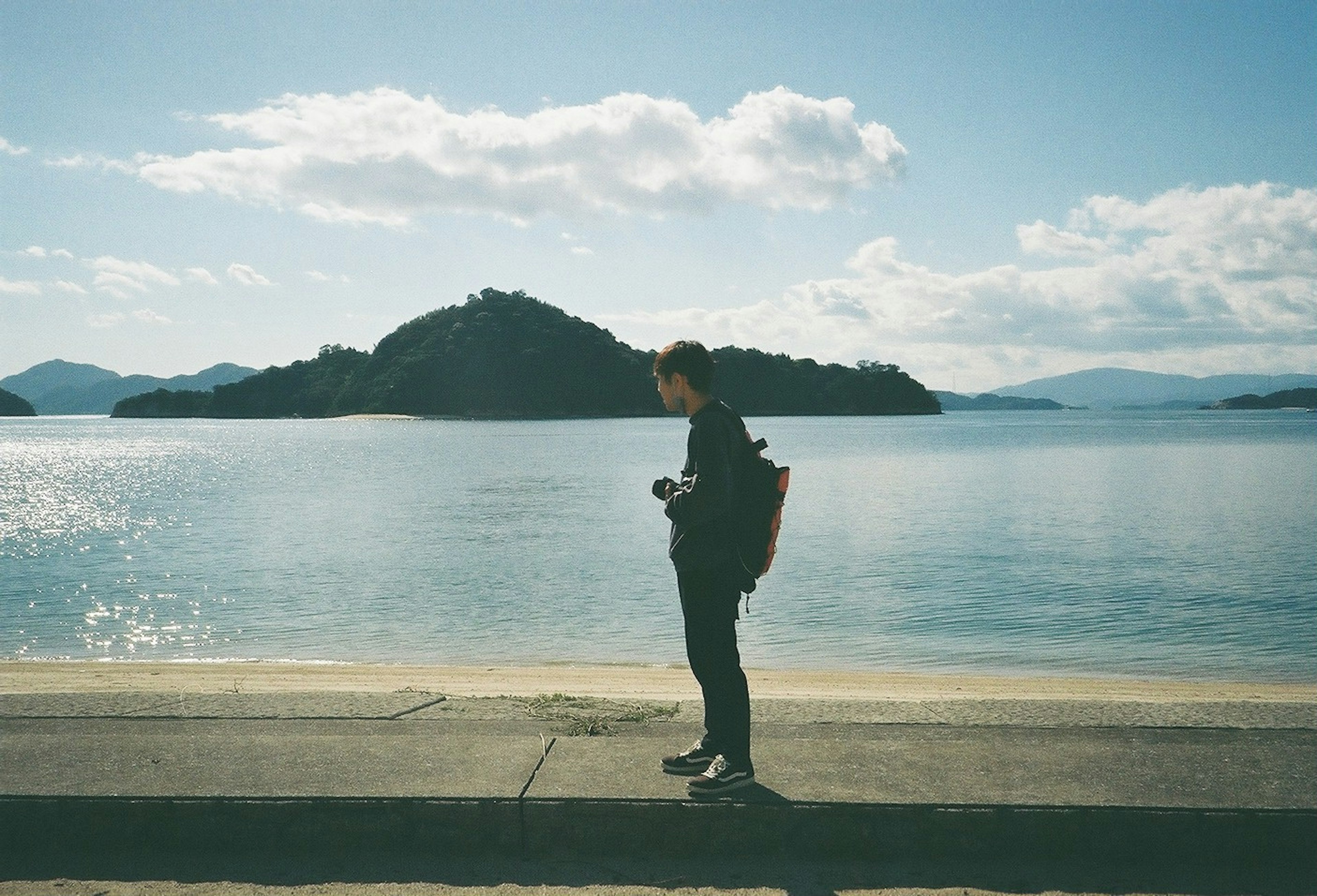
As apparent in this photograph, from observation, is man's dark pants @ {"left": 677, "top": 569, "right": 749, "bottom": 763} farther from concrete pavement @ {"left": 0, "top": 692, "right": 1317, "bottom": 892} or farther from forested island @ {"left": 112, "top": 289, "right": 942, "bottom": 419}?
forested island @ {"left": 112, "top": 289, "right": 942, "bottom": 419}

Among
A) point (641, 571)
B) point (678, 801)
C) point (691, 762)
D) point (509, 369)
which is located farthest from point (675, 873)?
point (509, 369)

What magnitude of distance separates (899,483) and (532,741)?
44.1 m

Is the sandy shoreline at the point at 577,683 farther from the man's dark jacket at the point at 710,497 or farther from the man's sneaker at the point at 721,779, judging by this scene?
the man's dark jacket at the point at 710,497

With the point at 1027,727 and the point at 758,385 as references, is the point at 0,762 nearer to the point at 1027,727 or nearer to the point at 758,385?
the point at 1027,727

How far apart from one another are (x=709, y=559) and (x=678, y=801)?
100 centimetres

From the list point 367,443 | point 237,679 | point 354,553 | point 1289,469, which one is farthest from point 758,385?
point 237,679

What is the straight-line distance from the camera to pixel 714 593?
173 inches

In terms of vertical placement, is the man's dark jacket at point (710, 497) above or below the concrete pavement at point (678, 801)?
above

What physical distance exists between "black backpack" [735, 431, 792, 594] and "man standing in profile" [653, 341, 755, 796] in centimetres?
4

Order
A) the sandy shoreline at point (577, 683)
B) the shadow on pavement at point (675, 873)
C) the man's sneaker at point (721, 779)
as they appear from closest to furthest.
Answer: the shadow on pavement at point (675, 873)
the man's sneaker at point (721, 779)
the sandy shoreline at point (577, 683)

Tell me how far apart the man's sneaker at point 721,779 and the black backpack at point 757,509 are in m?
0.74

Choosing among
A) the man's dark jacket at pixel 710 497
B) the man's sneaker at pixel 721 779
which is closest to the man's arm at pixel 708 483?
the man's dark jacket at pixel 710 497

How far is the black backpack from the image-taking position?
14.0 ft

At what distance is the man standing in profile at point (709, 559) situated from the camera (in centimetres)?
429
